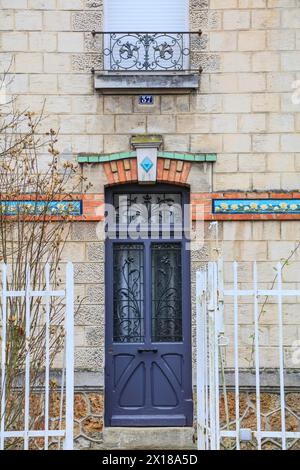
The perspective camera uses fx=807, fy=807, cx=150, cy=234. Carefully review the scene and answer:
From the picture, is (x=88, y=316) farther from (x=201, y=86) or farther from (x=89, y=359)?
(x=201, y=86)

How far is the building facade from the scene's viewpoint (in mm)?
9773

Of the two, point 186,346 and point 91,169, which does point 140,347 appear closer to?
point 186,346

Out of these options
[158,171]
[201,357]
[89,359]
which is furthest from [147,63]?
[201,357]

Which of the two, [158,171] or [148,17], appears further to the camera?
[148,17]

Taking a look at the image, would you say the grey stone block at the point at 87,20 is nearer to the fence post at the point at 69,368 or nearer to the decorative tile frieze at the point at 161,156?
the decorative tile frieze at the point at 161,156

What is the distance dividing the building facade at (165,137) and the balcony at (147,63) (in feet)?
0.05

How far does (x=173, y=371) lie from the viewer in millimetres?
9859

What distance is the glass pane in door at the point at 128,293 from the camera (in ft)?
32.5

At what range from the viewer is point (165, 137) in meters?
9.90

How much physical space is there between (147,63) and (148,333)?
3.32m

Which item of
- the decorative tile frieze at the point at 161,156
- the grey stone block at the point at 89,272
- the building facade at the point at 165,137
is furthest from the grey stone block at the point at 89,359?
the decorative tile frieze at the point at 161,156

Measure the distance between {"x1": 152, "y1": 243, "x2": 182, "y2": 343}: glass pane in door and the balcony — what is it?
1961 mm

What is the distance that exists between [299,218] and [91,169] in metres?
Answer: 2.59

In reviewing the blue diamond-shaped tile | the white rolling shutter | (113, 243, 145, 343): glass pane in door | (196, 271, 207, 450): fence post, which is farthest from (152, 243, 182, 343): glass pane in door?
the white rolling shutter
